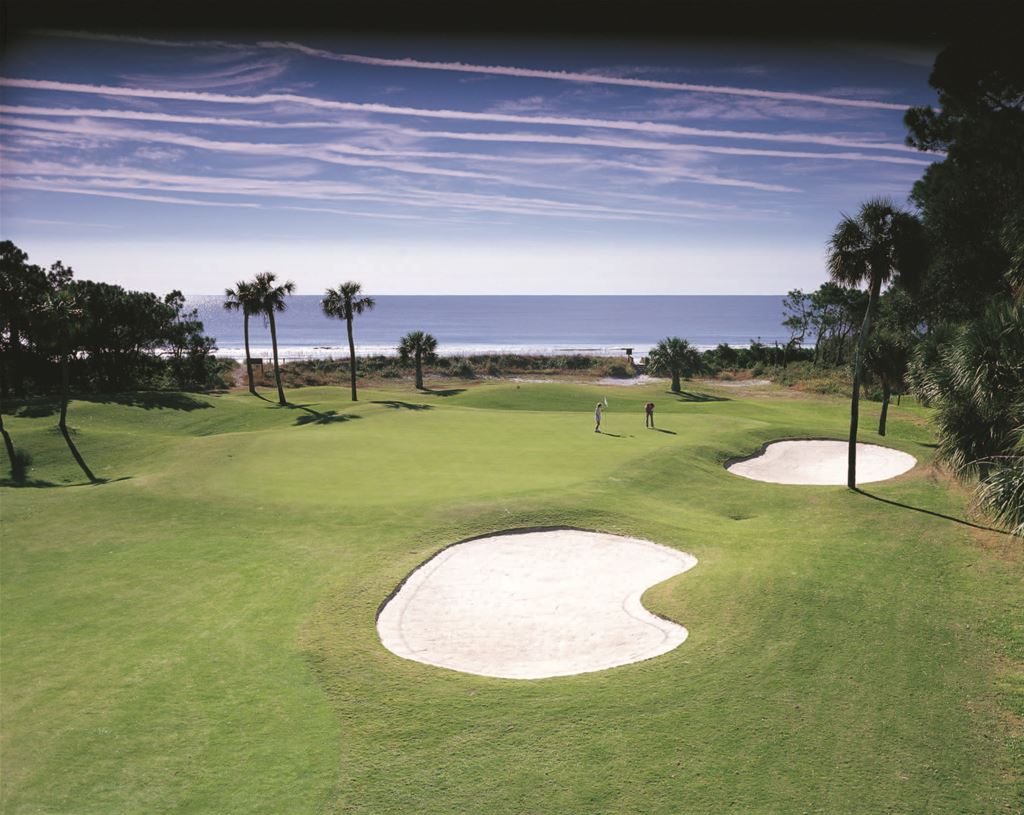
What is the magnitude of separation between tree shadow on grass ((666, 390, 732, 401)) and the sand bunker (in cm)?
2818

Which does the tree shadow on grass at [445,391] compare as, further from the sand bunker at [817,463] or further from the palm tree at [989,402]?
the palm tree at [989,402]

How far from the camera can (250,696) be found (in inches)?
445

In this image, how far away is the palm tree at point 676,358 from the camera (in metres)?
69.4

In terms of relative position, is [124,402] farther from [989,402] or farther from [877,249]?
[989,402]

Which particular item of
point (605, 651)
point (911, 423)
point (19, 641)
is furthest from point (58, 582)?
point (911, 423)

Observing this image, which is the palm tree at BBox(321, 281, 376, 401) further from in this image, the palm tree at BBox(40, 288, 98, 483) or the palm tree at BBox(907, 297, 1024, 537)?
the palm tree at BBox(907, 297, 1024, 537)

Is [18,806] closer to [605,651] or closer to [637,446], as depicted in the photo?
[605,651]

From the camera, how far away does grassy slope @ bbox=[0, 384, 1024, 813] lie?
9.13m

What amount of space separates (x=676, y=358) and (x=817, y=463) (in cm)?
3769

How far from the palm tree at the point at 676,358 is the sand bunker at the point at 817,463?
3384 cm

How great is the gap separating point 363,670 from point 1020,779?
10.4 m

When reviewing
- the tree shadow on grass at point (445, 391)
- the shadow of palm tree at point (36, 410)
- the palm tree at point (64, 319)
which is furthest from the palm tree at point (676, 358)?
the shadow of palm tree at point (36, 410)

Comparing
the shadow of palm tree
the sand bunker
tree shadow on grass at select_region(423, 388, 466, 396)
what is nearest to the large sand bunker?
the sand bunker

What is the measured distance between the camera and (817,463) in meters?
32.7
